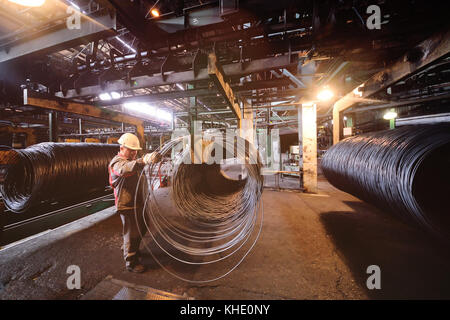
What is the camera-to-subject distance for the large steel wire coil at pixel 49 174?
336 centimetres

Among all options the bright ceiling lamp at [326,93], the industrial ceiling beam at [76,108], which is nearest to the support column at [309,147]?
the bright ceiling lamp at [326,93]

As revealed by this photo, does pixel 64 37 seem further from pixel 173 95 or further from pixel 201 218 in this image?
pixel 201 218

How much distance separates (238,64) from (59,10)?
4064mm

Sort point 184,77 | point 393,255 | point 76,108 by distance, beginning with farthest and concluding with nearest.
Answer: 1. point 76,108
2. point 184,77
3. point 393,255

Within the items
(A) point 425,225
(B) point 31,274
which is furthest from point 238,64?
(B) point 31,274

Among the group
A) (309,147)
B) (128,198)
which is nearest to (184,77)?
(128,198)

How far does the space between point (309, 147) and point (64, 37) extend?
768 cm

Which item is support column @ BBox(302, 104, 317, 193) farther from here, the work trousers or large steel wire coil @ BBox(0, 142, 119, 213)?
large steel wire coil @ BBox(0, 142, 119, 213)

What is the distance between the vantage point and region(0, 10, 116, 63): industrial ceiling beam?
271cm

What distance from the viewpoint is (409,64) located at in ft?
9.59

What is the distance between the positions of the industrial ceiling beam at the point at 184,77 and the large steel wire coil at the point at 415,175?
2.36 metres

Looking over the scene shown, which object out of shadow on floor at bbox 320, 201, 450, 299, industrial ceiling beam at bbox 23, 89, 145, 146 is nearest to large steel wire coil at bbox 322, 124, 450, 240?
shadow on floor at bbox 320, 201, 450, 299

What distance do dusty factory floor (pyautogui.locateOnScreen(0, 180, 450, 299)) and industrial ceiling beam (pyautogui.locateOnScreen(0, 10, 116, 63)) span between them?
395 centimetres

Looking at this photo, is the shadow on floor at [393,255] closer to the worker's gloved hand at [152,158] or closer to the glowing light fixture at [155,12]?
the worker's gloved hand at [152,158]
